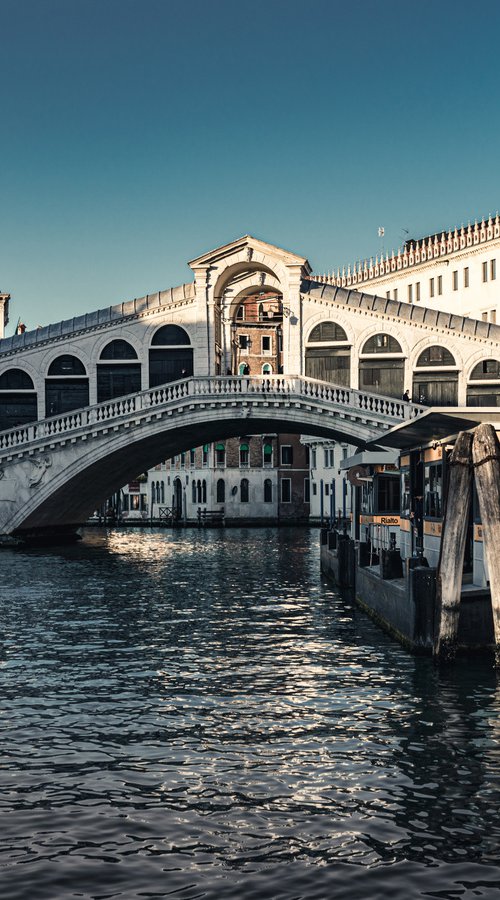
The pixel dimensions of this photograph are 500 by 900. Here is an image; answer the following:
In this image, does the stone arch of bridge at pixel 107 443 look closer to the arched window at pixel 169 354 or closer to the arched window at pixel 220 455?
the arched window at pixel 169 354

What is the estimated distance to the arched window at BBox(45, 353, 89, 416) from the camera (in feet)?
176

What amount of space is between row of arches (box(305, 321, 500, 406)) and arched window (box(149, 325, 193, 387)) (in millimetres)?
5615

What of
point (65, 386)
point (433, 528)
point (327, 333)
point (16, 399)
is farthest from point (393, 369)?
point (433, 528)

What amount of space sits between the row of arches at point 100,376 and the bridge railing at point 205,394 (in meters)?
3.64

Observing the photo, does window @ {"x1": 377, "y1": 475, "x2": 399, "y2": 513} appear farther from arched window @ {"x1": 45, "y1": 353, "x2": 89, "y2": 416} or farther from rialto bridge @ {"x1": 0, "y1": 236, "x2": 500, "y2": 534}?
arched window @ {"x1": 45, "y1": 353, "x2": 89, "y2": 416}

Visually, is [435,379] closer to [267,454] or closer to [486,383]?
[486,383]

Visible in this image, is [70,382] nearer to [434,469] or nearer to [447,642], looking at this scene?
[434,469]

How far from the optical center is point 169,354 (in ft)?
175

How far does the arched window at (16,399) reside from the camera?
53656mm

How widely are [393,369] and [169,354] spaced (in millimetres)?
10366

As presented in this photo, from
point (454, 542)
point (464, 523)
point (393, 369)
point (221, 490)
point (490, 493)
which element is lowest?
point (454, 542)

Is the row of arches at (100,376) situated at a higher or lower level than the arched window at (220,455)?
higher

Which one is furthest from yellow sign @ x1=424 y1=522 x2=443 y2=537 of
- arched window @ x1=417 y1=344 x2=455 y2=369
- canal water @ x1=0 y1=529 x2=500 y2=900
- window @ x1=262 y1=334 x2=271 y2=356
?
window @ x1=262 y1=334 x2=271 y2=356

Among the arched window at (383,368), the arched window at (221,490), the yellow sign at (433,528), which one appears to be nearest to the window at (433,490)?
the yellow sign at (433,528)
